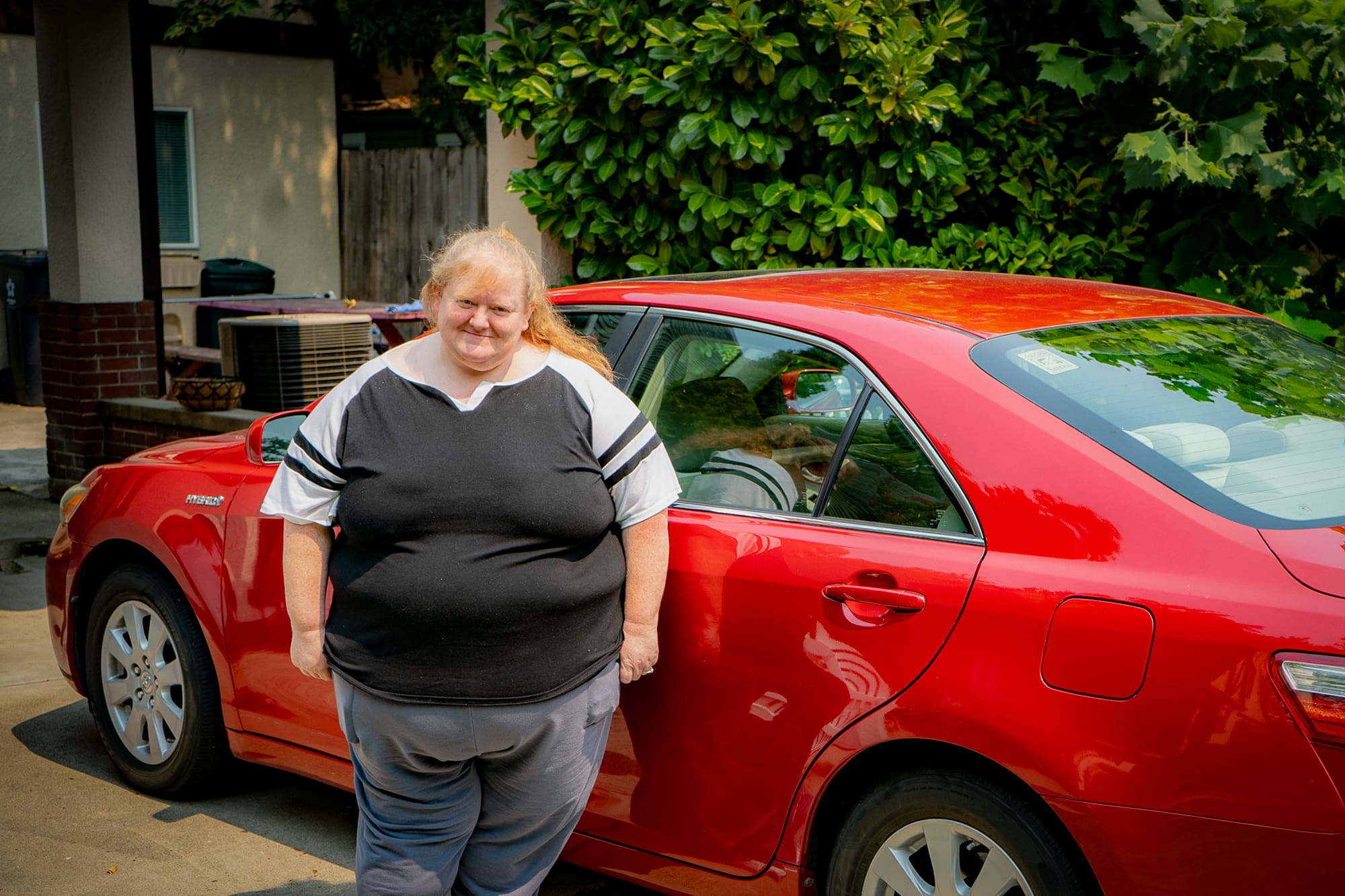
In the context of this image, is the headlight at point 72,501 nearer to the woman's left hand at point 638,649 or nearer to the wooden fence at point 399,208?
the woman's left hand at point 638,649

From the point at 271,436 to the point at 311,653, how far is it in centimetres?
137

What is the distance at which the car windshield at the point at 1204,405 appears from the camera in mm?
2502

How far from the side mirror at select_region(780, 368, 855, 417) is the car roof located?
0.17 metres

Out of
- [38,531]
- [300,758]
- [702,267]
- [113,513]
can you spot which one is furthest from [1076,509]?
[38,531]

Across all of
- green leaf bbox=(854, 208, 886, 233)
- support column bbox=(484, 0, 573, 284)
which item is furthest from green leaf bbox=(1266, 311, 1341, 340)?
support column bbox=(484, 0, 573, 284)

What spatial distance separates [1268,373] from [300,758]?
8.94 feet

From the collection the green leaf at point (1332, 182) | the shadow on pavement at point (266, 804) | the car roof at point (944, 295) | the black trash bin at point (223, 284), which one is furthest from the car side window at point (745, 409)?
the black trash bin at point (223, 284)

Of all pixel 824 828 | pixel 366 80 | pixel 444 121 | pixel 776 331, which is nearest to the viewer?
pixel 824 828

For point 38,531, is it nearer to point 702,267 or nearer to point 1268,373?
point 702,267

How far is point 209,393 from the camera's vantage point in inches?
324

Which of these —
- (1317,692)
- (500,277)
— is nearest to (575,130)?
(500,277)

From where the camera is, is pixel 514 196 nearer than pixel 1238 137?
No

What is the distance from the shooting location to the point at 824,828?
9.30ft

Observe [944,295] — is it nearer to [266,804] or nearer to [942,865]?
[942,865]
